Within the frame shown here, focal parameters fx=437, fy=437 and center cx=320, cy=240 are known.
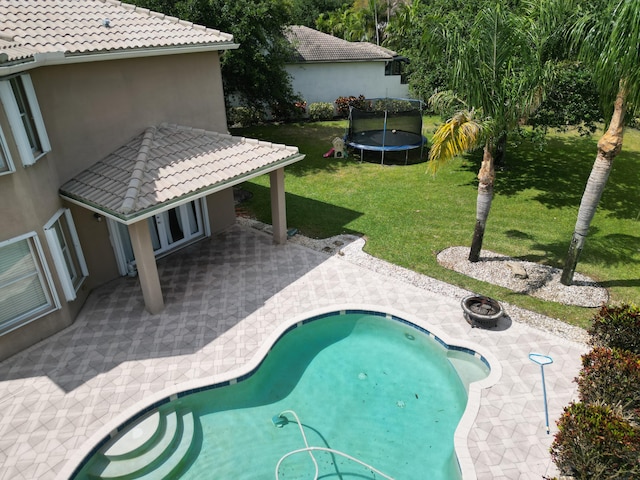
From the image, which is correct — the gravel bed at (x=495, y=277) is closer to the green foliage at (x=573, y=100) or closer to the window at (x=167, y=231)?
the window at (x=167, y=231)

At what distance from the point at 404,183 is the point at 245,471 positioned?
17.8m

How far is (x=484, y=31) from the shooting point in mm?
12406

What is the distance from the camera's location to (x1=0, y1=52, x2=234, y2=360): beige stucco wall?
1102 centimetres

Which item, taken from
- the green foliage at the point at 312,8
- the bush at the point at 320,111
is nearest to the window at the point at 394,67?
the bush at the point at 320,111

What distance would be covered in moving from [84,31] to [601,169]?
51.0 ft

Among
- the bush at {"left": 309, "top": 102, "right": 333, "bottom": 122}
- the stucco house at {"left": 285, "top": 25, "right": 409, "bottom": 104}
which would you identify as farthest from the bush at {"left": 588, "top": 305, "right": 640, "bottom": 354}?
the stucco house at {"left": 285, "top": 25, "right": 409, "bottom": 104}

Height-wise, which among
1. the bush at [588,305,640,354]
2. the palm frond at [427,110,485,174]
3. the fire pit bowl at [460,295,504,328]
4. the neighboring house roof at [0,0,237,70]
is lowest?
the fire pit bowl at [460,295,504,328]

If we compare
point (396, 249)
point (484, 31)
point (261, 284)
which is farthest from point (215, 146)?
point (484, 31)

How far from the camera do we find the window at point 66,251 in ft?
38.2

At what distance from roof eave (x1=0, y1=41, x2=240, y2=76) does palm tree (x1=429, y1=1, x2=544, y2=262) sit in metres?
8.08

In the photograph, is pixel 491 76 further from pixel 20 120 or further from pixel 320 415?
pixel 20 120

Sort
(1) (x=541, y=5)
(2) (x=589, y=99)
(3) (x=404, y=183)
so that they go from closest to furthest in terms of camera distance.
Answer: (1) (x=541, y=5) < (2) (x=589, y=99) < (3) (x=404, y=183)

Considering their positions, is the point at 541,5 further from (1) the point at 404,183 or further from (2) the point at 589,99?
(1) the point at 404,183

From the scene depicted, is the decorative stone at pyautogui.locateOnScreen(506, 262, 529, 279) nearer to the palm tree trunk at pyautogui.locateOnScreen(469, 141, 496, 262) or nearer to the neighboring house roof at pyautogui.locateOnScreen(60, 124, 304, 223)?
the palm tree trunk at pyautogui.locateOnScreen(469, 141, 496, 262)
